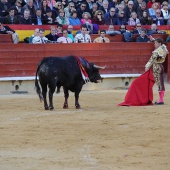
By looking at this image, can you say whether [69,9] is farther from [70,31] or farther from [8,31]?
[8,31]

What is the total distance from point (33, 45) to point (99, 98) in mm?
2265

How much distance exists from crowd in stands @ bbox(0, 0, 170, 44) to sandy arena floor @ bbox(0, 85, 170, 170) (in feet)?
8.82

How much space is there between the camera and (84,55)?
58.8ft

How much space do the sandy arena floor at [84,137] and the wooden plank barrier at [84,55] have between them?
86.8 inches

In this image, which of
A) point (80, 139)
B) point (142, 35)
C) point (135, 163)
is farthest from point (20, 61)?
point (135, 163)

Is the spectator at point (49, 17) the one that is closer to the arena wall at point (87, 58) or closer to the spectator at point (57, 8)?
the spectator at point (57, 8)

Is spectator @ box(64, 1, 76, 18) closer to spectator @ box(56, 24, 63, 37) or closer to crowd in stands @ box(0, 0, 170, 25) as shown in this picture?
crowd in stands @ box(0, 0, 170, 25)

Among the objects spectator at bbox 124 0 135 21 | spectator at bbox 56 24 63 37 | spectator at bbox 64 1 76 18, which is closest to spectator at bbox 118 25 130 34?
spectator at bbox 124 0 135 21

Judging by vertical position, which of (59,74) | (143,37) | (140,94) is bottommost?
(140,94)

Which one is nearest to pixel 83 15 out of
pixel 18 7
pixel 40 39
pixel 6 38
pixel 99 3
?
pixel 99 3

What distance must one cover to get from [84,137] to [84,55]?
26.7 feet

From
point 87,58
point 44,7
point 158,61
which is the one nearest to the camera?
point 158,61

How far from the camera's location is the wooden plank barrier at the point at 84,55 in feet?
55.3

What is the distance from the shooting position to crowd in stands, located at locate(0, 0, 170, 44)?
16.9m
